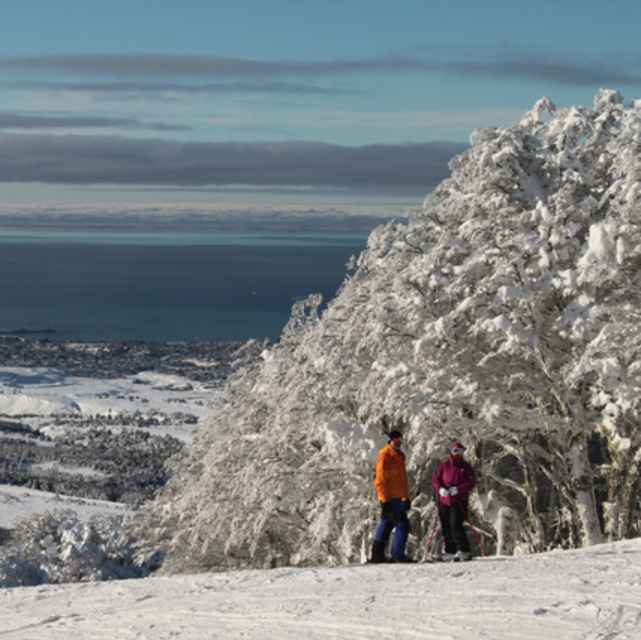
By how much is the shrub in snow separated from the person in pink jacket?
26317 millimetres

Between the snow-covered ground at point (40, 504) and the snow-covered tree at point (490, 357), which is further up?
the snow-covered tree at point (490, 357)

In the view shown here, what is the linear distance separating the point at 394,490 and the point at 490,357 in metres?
6.68

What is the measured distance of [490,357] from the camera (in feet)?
59.0

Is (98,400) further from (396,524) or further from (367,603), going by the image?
(367,603)

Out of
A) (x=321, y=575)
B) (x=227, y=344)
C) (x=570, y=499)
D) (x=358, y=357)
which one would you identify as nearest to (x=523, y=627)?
(x=321, y=575)

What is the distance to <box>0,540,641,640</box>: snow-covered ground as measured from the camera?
841 centimetres

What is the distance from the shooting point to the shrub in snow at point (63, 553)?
121 ft

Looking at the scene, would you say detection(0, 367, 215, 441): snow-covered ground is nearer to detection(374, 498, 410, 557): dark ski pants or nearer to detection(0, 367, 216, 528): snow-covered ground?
detection(0, 367, 216, 528): snow-covered ground

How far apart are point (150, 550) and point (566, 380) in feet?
48.6

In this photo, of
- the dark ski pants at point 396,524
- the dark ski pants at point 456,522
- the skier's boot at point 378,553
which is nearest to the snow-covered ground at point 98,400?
the skier's boot at point 378,553

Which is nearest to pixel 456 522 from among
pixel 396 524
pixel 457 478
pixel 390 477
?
pixel 457 478

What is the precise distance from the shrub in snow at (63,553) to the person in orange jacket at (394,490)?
85.3 feet

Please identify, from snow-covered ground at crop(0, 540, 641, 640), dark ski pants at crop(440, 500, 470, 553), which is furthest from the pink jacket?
snow-covered ground at crop(0, 540, 641, 640)

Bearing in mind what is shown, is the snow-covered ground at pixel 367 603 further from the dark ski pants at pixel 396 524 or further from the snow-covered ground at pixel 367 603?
the dark ski pants at pixel 396 524
